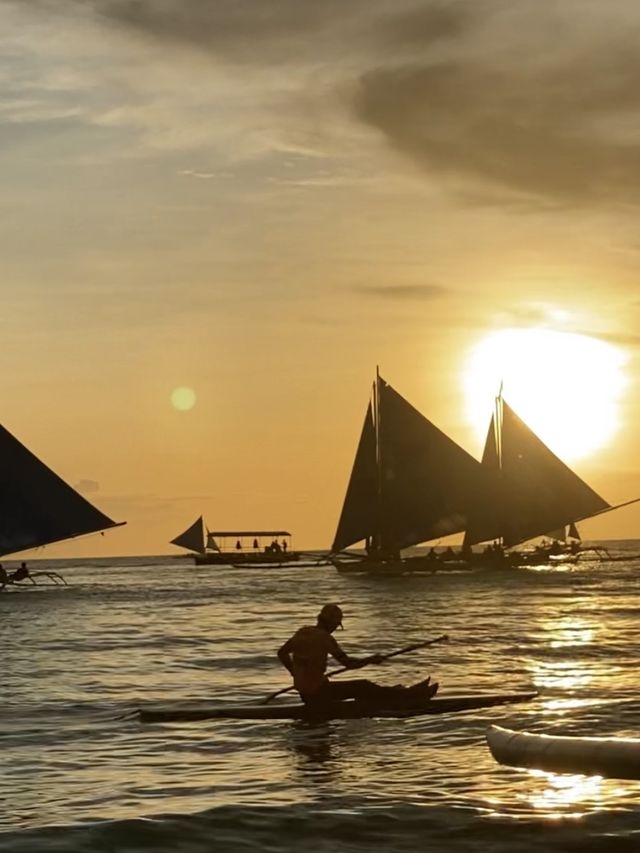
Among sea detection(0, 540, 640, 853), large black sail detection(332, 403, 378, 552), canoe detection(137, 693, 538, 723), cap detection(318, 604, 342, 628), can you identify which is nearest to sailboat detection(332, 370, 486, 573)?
large black sail detection(332, 403, 378, 552)

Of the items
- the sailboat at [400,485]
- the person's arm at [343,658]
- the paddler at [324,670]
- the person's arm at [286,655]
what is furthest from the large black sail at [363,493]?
the person's arm at [286,655]

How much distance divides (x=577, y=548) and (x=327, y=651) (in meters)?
119

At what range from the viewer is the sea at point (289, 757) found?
15.1 m

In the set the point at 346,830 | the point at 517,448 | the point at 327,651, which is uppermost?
the point at 517,448

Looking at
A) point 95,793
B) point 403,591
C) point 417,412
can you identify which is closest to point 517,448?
point 417,412

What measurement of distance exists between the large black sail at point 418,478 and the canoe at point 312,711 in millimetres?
69866

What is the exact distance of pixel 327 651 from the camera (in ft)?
73.4

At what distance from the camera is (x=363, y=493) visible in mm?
94625

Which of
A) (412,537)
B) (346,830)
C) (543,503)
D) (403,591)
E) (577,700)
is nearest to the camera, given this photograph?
(346,830)

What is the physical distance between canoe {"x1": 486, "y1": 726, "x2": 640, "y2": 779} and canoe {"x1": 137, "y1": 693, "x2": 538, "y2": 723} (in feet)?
14.8

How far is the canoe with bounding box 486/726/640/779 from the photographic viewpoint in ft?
54.4

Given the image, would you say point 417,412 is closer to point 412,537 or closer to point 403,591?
point 412,537

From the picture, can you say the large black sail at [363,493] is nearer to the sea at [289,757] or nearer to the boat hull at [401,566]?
the boat hull at [401,566]

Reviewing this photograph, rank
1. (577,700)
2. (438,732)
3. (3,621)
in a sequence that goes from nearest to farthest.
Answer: (438,732)
(577,700)
(3,621)
